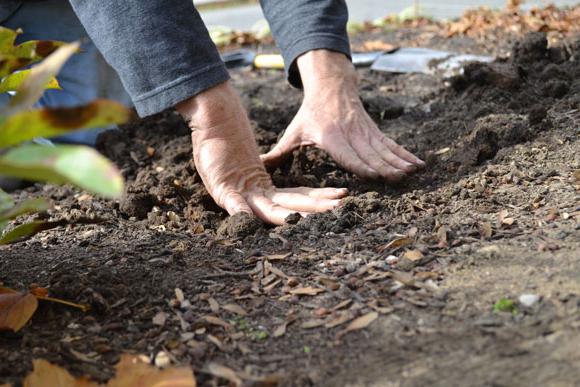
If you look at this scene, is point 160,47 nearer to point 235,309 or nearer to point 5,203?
point 5,203

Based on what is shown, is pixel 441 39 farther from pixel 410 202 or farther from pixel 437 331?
pixel 437 331

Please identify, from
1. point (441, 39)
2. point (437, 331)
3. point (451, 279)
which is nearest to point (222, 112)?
point (451, 279)

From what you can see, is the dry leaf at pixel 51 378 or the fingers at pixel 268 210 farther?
the fingers at pixel 268 210

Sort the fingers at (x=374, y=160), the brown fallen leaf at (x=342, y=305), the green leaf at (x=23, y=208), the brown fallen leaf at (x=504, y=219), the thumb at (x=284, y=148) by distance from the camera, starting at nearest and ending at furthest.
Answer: the green leaf at (x=23, y=208)
the brown fallen leaf at (x=342, y=305)
the brown fallen leaf at (x=504, y=219)
the fingers at (x=374, y=160)
the thumb at (x=284, y=148)

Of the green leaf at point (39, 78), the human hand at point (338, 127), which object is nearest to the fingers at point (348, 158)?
the human hand at point (338, 127)

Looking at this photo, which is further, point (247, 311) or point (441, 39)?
point (441, 39)

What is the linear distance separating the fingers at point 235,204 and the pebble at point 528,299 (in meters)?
0.87

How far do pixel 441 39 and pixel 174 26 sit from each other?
3099mm

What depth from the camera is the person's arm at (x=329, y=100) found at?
88.0 inches

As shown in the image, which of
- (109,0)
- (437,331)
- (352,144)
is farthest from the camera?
(352,144)

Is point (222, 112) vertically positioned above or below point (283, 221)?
above

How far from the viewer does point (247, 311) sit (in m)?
1.37

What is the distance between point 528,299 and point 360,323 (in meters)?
0.31

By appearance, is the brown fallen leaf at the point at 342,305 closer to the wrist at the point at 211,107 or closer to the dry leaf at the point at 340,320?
the dry leaf at the point at 340,320
